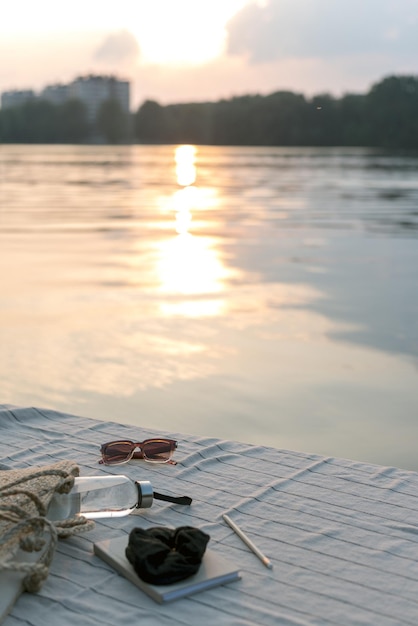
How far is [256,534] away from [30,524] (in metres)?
0.54

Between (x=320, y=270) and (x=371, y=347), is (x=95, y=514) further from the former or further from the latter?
→ (x=320, y=270)

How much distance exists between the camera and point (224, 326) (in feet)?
16.9

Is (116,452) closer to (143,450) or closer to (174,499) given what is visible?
(143,450)

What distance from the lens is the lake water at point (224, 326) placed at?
352cm

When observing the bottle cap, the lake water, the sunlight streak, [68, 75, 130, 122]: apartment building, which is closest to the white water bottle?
the bottle cap

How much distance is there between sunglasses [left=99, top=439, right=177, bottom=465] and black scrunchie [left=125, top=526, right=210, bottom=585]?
2.20ft

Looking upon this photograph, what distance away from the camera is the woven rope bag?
165 centimetres

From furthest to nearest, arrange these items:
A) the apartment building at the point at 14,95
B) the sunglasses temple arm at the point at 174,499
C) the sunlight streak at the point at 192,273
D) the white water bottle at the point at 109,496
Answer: the apartment building at the point at 14,95 < the sunlight streak at the point at 192,273 < the sunglasses temple arm at the point at 174,499 < the white water bottle at the point at 109,496

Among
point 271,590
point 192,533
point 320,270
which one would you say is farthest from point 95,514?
point 320,270

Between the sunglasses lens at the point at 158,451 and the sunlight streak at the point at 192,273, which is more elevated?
the sunglasses lens at the point at 158,451

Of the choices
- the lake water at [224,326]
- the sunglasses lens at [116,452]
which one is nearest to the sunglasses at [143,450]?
the sunglasses lens at [116,452]

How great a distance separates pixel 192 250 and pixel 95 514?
22.0ft

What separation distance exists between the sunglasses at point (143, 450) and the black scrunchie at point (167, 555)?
0.67 m

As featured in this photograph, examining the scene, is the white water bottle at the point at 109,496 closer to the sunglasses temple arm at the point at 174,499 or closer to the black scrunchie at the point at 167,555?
the sunglasses temple arm at the point at 174,499
